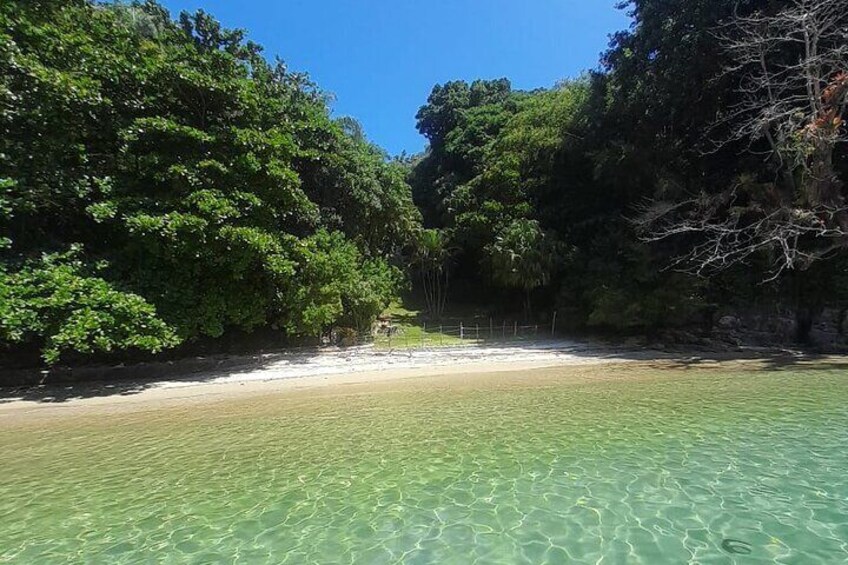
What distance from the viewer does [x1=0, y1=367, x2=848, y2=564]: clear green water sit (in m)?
4.68

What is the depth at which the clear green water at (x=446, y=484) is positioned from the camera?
4684mm

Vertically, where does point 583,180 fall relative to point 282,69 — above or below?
below

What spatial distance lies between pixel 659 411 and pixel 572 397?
2234mm

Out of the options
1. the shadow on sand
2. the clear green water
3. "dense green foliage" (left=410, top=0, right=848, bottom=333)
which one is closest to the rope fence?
the shadow on sand

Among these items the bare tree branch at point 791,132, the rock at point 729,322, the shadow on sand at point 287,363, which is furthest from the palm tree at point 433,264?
the rock at point 729,322

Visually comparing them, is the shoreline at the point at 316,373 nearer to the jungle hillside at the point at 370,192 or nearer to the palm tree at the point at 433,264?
the jungle hillside at the point at 370,192

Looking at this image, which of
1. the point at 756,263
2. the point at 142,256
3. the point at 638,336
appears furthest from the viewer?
the point at 638,336

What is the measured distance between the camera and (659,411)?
9672mm

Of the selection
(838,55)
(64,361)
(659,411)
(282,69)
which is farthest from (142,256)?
(838,55)

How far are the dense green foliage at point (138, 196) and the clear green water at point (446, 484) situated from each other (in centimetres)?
337

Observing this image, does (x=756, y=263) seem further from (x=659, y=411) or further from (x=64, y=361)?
(x=64, y=361)

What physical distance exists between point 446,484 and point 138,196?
40.8 ft

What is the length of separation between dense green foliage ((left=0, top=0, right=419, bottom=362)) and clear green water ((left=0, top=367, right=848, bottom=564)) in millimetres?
3369

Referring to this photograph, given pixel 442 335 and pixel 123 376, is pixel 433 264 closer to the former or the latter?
pixel 442 335
